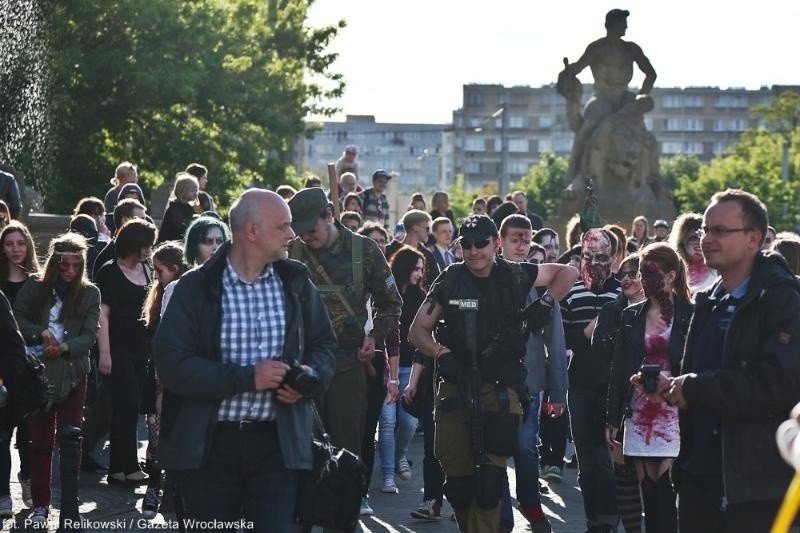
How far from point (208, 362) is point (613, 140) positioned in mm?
26163

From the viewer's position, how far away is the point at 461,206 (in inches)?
5438

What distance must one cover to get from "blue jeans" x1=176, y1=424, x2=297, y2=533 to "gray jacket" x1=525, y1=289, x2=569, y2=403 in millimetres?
3957

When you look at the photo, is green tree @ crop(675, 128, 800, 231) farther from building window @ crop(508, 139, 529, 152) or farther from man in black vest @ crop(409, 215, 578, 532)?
building window @ crop(508, 139, 529, 152)

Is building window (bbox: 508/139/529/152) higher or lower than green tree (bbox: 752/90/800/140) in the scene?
lower

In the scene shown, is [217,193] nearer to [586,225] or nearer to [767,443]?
[586,225]

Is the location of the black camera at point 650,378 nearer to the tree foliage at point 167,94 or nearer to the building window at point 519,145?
the tree foliage at point 167,94

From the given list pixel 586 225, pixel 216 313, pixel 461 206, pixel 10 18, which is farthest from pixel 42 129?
pixel 461 206

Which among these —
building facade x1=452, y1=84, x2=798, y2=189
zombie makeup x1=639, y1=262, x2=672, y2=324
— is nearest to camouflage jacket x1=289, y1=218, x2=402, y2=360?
zombie makeup x1=639, y1=262, x2=672, y2=324

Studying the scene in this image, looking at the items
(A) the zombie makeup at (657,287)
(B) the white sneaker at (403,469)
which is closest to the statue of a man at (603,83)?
(B) the white sneaker at (403,469)

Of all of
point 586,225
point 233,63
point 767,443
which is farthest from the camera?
point 233,63

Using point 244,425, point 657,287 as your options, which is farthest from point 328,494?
point 657,287

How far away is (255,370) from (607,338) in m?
3.37

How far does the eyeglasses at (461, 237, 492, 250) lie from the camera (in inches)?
364

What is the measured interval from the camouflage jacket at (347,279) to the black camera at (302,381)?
9.72 feet
